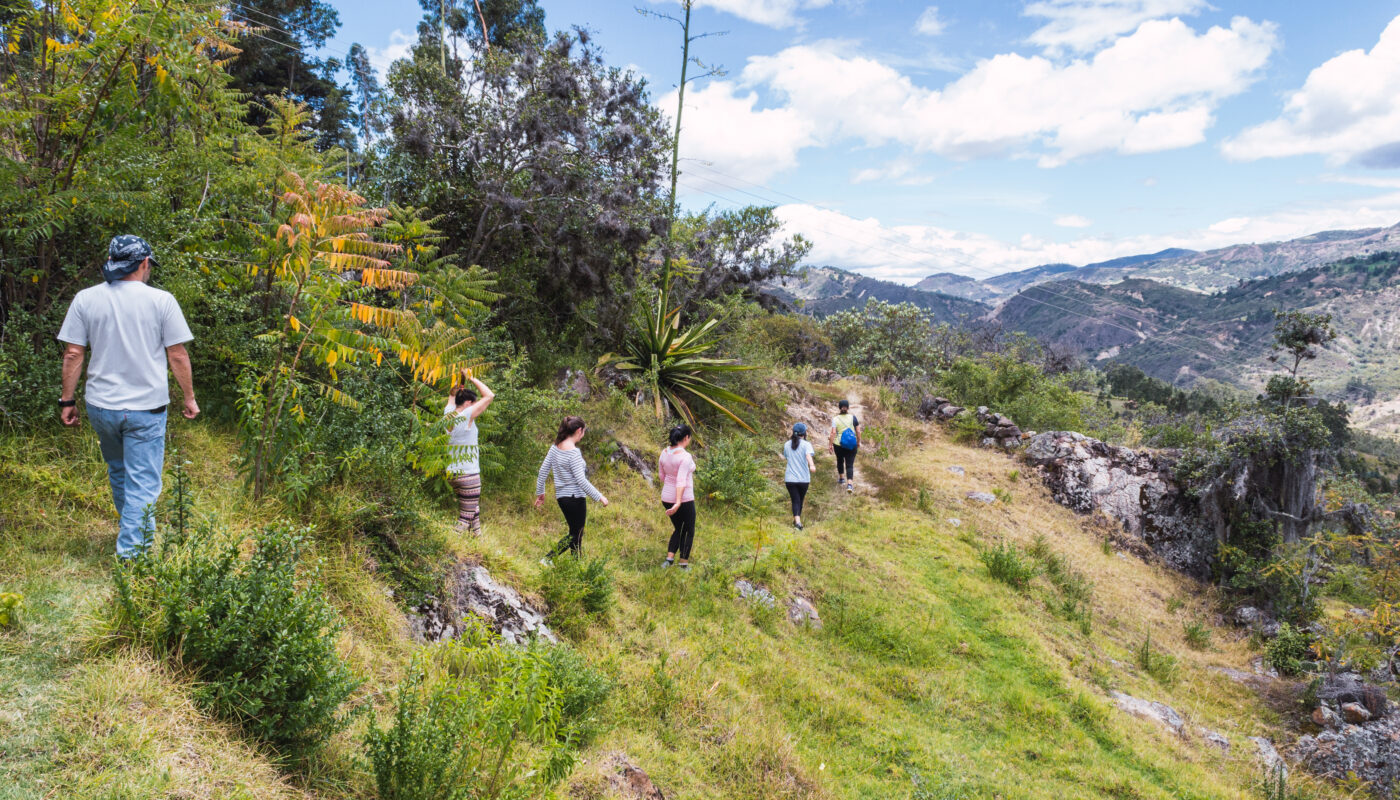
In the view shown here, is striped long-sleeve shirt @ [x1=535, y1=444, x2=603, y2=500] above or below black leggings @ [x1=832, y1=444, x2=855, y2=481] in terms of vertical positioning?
above

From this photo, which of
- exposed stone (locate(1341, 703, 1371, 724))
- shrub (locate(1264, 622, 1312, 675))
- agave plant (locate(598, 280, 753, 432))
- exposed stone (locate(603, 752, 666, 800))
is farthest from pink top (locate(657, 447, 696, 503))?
shrub (locate(1264, 622, 1312, 675))

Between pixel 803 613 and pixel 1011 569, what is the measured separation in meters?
3.85

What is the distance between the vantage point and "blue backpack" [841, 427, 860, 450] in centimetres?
1070

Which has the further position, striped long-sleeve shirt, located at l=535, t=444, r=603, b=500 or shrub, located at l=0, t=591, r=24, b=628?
striped long-sleeve shirt, located at l=535, t=444, r=603, b=500

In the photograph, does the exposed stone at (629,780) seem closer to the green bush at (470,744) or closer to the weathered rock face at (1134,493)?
the green bush at (470,744)

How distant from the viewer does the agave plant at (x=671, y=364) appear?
426 inches

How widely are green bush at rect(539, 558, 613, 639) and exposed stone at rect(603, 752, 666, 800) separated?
143 cm

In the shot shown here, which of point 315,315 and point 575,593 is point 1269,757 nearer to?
point 575,593

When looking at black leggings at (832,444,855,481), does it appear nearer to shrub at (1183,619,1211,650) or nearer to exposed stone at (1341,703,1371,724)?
shrub at (1183,619,1211,650)

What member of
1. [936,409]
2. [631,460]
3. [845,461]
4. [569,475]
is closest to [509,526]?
[569,475]

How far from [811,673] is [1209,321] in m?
244

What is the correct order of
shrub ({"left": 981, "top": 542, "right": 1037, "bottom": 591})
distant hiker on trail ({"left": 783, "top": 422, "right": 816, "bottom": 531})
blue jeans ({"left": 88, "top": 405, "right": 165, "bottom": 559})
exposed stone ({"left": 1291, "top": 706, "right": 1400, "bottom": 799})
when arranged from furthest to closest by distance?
distant hiker on trail ({"left": 783, "top": 422, "right": 816, "bottom": 531}), shrub ({"left": 981, "top": 542, "right": 1037, "bottom": 591}), exposed stone ({"left": 1291, "top": 706, "right": 1400, "bottom": 799}), blue jeans ({"left": 88, "top": 405, "right": 165, "bottom": 559})

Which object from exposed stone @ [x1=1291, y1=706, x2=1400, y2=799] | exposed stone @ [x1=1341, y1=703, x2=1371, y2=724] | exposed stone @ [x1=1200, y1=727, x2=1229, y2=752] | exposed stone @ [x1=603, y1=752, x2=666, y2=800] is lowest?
exposed stone @ [x1=1291, y1=706, x2=1400, y2=799]

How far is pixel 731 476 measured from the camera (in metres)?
9.24
